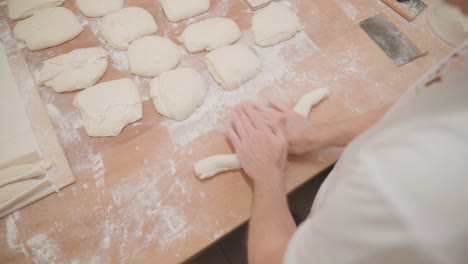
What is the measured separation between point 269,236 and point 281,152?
0.97 ft

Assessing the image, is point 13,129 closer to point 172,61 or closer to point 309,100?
point 172,61

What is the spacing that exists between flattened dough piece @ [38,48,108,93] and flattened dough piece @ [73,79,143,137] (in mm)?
53

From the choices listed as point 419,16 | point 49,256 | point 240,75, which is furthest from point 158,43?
point 419,16

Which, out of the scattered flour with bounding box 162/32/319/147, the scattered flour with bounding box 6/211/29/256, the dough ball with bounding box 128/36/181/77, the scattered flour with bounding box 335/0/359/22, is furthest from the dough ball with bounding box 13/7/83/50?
the scattered flour with bounding box 335/0/359/22

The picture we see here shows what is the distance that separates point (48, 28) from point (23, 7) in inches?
6.7

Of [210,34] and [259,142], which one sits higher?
[210,34]

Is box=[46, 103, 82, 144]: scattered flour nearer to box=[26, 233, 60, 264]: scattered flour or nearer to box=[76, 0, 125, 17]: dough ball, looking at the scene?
box=[26, 233, 60, 264]: scattered flour

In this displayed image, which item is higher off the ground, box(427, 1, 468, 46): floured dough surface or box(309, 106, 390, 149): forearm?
box(427, 1, 468, 46): floured dough surface

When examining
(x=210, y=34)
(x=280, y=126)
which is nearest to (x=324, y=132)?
(x=280, y=126)

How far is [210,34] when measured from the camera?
133cm

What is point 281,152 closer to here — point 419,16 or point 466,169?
point 466,169

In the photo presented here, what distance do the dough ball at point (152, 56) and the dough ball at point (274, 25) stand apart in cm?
37

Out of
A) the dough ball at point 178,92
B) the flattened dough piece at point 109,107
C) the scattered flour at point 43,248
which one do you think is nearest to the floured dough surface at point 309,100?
the dough ball at point 178,92

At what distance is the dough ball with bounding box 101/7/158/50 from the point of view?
51.2 inches
